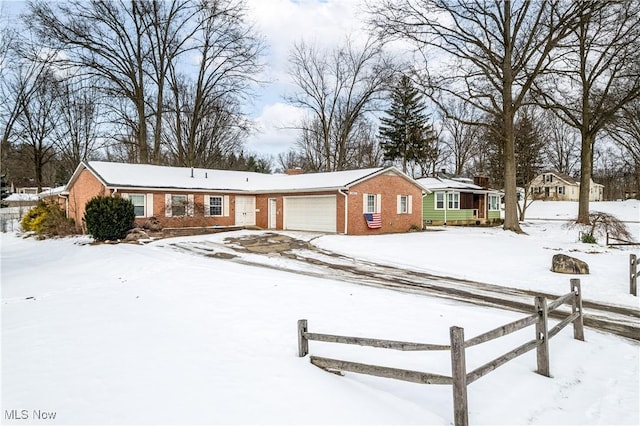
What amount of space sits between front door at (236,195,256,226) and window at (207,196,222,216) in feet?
4.25

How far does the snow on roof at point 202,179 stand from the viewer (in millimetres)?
21750

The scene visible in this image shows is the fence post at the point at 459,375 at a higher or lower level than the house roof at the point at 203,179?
lower

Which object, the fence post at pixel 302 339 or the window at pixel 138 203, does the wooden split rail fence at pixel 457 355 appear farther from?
the window at pixel 138 203

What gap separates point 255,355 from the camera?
5.77 m

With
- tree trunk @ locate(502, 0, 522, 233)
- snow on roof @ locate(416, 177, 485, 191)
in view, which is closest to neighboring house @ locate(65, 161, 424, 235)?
tree trunk @ locate(502, 0, 522, 233)

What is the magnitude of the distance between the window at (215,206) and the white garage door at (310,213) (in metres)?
4.38

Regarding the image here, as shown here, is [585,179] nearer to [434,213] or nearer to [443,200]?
[443,200]

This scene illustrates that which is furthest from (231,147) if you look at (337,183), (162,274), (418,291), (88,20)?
(418,291)

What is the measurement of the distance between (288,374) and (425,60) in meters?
23.0

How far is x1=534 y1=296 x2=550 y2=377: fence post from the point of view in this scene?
5391 millimetres

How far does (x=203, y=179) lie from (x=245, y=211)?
357 cm

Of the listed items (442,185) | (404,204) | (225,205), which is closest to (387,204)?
(404,204)

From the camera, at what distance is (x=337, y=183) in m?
22.1

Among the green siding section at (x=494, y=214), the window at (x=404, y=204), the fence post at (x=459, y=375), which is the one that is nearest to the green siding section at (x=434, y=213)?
the green siding section at (x=494, y=214)
